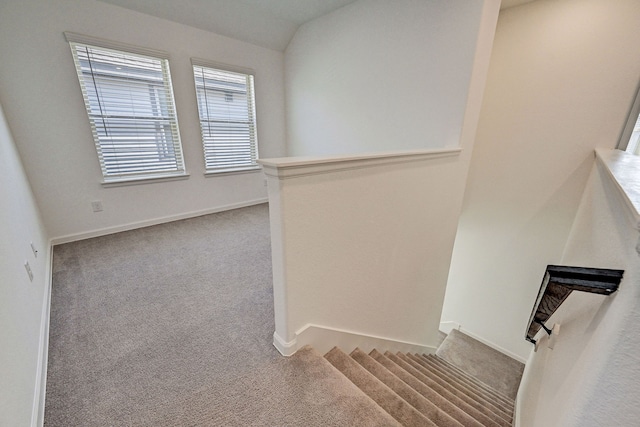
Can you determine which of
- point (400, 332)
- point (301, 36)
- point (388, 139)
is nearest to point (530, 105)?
point (388, 139)

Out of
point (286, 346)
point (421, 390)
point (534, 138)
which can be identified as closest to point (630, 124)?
point (534, 138)

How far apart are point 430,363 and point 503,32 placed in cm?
375

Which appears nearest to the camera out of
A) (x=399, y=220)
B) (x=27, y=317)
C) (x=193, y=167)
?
(x=27, y=317)

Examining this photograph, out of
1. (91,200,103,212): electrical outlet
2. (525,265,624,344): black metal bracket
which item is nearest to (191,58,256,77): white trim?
(91,200,103,212): electrical outlet

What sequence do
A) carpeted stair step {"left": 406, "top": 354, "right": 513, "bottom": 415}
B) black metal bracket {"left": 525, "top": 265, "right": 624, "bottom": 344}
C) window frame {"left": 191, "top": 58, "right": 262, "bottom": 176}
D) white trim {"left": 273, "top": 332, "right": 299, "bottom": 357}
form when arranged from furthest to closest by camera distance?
1. window frame {"left": 191, "top": 58, "right": 262, "bottom": 176}
2. carpeted stair step {"left": 406, "top": 354, "right": 513, "bottom": 415}
3. white trim {"left": 273, "top": 332, "right": 299, "bottom": 357}
4. black metal bracket {"left": 525, "top": 265, "right": 624, "bottom": 344}

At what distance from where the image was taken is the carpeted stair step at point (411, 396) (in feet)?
4.38

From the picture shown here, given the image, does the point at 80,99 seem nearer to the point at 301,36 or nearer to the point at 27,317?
the point at 27,317

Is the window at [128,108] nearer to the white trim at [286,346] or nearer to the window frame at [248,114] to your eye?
the window frame at [248,114]

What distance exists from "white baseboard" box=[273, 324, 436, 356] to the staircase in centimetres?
6

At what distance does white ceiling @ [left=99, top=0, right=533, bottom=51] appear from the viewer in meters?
2.73

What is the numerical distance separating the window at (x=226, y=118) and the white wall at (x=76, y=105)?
127mm

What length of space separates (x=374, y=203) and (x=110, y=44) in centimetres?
322

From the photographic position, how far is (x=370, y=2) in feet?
8.77

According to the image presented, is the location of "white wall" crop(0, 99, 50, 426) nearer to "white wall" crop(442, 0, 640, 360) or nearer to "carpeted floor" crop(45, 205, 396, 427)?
"carpeted floor" crop(45, 205, 396, 427)
